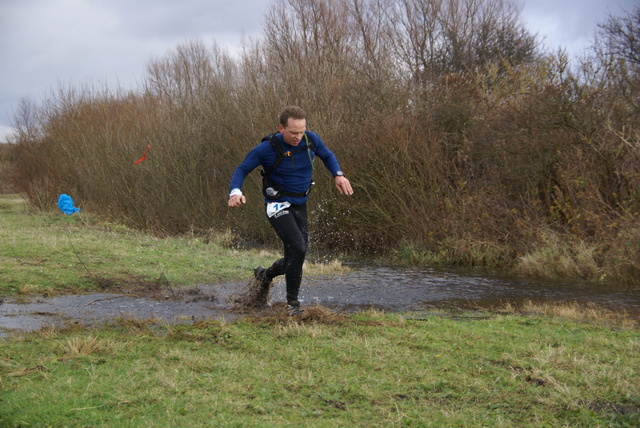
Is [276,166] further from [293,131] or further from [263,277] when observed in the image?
[263,277]

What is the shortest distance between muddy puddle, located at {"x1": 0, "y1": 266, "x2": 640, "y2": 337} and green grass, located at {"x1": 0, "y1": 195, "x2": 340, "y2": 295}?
0.69m

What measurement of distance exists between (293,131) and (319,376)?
3.04m

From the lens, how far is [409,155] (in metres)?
17.3

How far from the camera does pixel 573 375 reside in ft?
15.6

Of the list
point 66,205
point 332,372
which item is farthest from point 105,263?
point 66,205

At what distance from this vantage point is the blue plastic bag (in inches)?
947

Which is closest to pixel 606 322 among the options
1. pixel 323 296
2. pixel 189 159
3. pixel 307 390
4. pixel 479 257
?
pixel 323 296

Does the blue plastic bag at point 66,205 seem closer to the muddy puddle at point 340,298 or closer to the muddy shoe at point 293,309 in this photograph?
the muddy puddle at point 340,298

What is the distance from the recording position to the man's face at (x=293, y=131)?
7.07m

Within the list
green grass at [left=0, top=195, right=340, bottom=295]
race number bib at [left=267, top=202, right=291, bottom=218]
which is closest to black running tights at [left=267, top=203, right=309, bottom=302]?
race number bib at [left=267, top=202, right=291, bottom=218]

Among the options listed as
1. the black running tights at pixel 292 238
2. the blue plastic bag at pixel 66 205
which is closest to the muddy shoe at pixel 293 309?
the black running tights at pixel 292 238

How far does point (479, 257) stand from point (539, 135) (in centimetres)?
310

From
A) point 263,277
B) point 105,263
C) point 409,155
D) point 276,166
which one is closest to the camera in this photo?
point 276,166

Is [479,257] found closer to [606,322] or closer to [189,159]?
[606,322]
